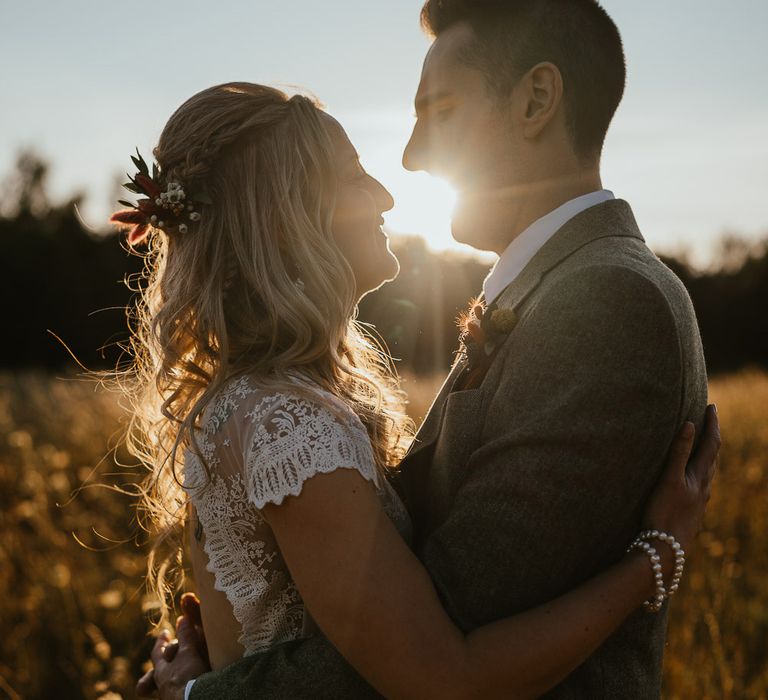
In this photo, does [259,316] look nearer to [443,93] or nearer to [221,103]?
[221,103]

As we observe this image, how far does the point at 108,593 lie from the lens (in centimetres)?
404

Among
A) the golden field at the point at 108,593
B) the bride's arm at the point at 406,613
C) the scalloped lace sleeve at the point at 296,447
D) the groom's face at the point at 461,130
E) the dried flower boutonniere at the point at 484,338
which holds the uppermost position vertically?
the groom's face at the point at 461,130

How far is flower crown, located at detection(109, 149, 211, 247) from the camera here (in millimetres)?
2330

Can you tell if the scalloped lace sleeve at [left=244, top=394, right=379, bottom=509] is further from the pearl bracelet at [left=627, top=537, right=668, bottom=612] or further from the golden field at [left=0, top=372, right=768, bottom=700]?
the golden field at [left=0, top=372, right=768, bottom=700]

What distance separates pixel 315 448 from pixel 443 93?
4.59 ft

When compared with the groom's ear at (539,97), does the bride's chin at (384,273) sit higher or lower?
lower

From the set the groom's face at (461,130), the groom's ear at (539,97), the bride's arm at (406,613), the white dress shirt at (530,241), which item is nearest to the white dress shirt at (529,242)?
the white dress shirt at (530,241)

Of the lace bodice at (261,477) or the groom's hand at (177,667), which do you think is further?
the groom's hand at (177,667)

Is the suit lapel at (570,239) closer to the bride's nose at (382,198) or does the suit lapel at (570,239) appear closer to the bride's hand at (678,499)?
the bride's hand at (678,499)

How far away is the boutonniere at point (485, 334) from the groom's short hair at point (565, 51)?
720 mm

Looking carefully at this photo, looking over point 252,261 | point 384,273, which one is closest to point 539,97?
point 384,273

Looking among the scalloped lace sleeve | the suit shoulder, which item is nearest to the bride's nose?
the suit shoulder

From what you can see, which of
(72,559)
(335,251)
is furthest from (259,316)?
(72,559)

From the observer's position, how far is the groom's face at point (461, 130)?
8.03ft
